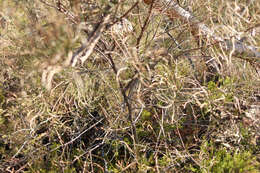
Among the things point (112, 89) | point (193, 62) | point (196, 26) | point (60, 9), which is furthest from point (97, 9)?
point (193, 62)

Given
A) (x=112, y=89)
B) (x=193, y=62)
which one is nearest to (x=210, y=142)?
(x=193, y=62)

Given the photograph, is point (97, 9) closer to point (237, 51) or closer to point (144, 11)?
point (144, 11)

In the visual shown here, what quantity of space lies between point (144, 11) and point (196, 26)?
0.39 meters

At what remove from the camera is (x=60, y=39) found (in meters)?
0.75

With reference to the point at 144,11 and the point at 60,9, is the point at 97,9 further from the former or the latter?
the point at 144,11

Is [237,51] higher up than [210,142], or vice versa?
[237,51]

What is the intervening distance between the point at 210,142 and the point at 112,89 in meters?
0.71

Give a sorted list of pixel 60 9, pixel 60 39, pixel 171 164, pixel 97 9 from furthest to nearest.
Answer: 1. pixel 171 164
2. pixel 60 9
3. pixel 97 9
4. pixel 60 39

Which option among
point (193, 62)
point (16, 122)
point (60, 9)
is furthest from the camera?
point (193, 62)

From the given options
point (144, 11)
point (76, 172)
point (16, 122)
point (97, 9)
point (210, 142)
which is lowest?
point (76, 172)

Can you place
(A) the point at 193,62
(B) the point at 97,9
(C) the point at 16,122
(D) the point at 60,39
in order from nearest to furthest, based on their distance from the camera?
(D) the point at 60,39, (B) the point at 97,9, (C) the point at 16,122, (A) the point at 193,62

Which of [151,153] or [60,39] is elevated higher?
[60,39]

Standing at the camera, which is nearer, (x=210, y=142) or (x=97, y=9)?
(x=97, y=9)

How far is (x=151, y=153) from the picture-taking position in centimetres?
173
